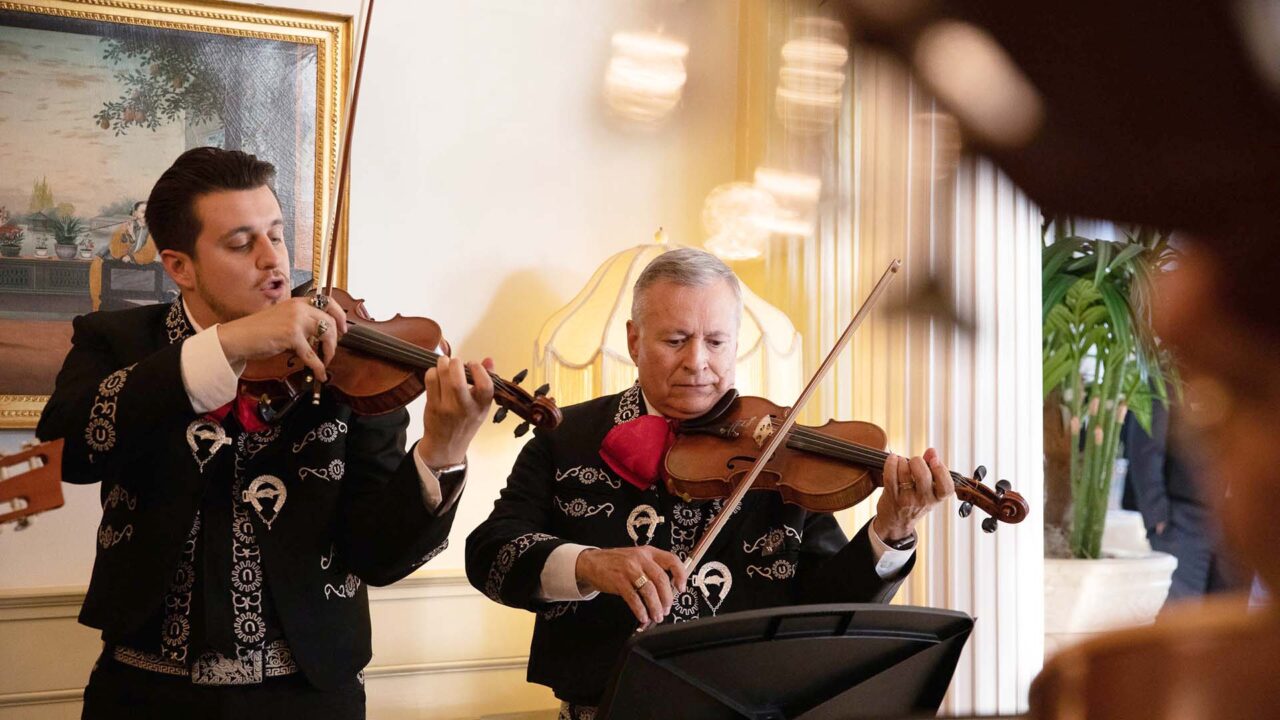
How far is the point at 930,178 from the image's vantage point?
0.19 m

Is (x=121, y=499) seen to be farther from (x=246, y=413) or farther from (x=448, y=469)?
(x=448, y=469)

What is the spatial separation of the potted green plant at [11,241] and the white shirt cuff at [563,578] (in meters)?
1.54

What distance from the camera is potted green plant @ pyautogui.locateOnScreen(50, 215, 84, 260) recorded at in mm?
2500

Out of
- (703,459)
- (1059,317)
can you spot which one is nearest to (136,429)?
(703,459)

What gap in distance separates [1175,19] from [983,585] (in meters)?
1.93

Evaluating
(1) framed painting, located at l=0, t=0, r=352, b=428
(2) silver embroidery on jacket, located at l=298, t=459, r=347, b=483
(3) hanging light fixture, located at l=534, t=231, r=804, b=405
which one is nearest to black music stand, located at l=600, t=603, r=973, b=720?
(2) silver embroidery on jacket, located at l=298, t=459, r=347, b=483

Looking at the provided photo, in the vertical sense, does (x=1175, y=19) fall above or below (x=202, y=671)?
above

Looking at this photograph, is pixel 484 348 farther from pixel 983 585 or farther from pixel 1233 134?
pixel 1233 134

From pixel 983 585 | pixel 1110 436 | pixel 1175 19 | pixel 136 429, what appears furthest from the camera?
pixel 1110 436

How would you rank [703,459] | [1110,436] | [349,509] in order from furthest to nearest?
[1110,436] < [703,459] < [349,509]

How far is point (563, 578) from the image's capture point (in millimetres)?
1641

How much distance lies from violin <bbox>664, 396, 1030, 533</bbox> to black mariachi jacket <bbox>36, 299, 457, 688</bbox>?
0.39 metres

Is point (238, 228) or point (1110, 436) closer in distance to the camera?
point (238, 228)

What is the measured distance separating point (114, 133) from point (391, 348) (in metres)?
1.27
